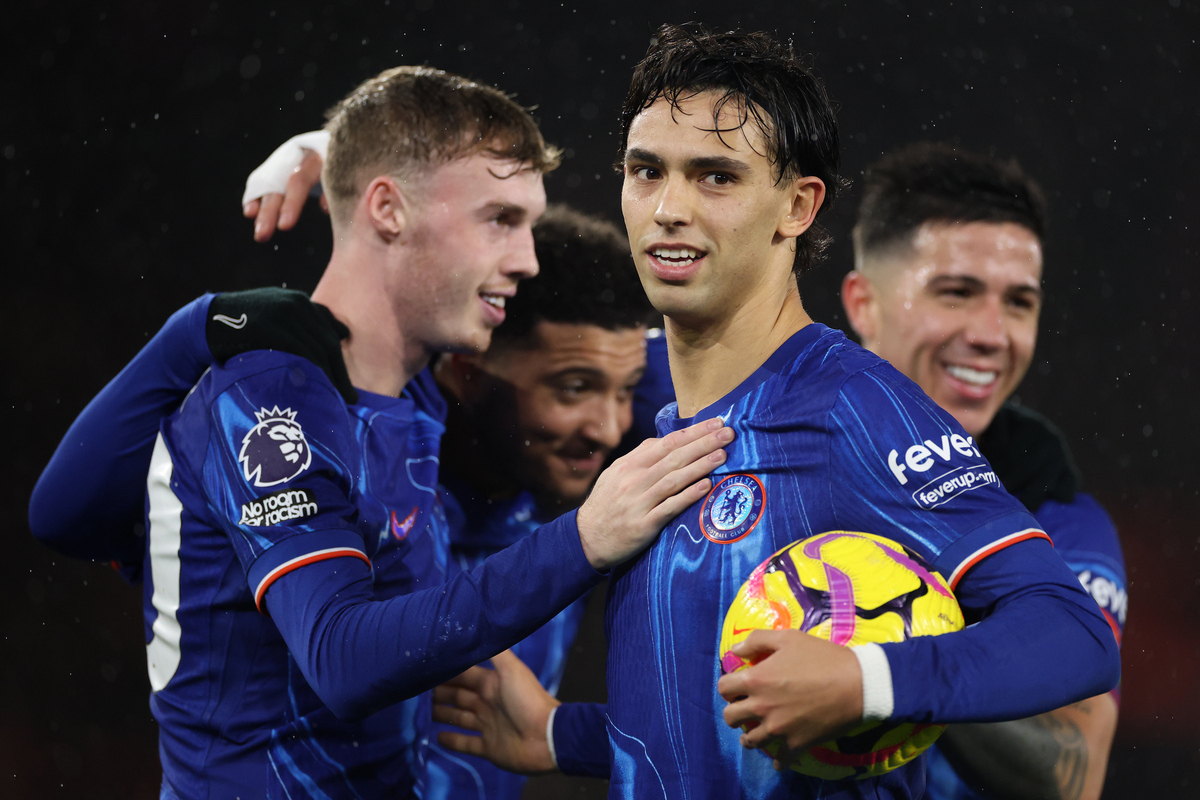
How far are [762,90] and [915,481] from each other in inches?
30.0

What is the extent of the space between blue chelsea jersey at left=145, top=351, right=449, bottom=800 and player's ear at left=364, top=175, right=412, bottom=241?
0.58 meters

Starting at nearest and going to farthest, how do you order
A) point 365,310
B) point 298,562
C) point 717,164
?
point 717,164
point 298,562
point 365,310

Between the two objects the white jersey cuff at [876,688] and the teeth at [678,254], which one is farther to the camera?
the teeth at [678,254]

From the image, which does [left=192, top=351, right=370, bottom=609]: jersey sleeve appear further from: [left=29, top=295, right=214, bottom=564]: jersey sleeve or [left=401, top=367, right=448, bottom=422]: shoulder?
[left=401, top=367, right=448, bottom=422]: shoulder

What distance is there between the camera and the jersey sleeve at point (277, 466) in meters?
2.02

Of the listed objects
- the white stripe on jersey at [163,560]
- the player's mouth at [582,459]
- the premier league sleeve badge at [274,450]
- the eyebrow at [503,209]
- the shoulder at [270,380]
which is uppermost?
the eyebrow at [503,209]

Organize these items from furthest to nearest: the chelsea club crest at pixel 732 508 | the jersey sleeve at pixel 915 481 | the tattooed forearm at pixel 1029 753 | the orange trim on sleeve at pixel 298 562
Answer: the tattooed forearm at pixel 1029 753, the orange trim on sleeve at pixel 298 562, the chelsea club crest at pixel 732 508, the jersey sleeve at pixel 915 481

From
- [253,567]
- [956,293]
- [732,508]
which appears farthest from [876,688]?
[956,293]

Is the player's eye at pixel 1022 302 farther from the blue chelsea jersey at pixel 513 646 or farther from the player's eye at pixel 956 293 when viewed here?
the blue chelsea jersey at pixel 513 646

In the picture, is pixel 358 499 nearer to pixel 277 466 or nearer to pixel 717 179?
pixel 277 466

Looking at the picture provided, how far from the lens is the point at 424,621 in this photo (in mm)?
Answer: 1798

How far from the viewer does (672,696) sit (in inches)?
65.1

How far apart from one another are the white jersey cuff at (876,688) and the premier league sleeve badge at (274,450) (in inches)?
50.8

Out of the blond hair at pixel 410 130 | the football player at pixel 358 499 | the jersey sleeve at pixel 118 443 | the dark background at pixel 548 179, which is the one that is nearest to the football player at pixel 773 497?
the football player at pixel 358 499
